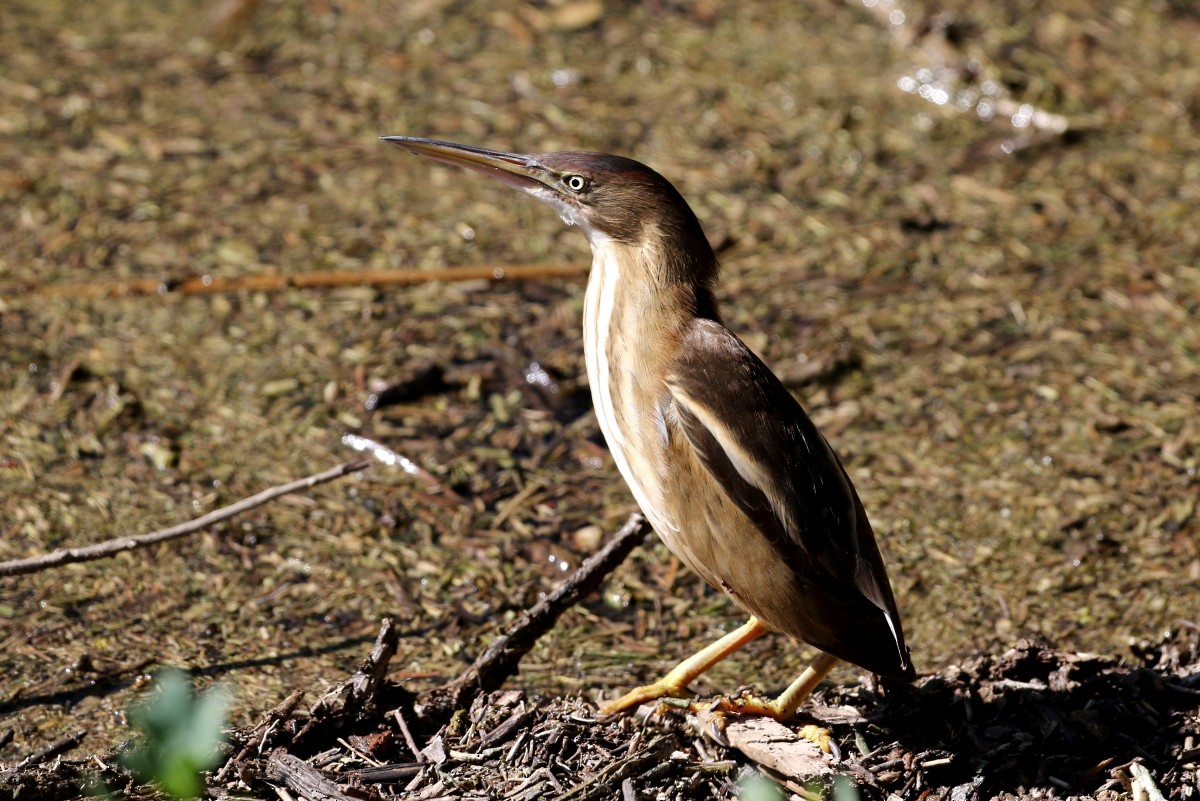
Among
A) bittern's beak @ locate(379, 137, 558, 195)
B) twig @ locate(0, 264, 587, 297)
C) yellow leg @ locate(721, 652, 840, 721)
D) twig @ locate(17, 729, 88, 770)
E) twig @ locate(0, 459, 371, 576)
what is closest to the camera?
twig @ locate(17, 729, 88, 770)

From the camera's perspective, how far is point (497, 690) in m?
3.99

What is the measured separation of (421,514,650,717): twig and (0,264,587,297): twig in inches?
96.8

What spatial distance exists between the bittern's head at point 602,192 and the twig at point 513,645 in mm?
974

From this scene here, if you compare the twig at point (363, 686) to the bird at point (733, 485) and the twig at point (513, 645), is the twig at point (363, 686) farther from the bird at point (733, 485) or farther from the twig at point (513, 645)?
the bird at point (733, 485)

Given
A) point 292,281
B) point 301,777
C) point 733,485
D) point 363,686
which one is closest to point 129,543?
point 363,686

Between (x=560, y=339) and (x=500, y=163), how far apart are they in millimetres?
1629

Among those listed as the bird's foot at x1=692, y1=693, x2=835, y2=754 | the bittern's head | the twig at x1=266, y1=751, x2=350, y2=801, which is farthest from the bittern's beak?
the twig at x1=266, y1=751, x2=350, y2=801

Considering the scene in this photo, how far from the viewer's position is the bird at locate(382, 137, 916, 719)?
382cm

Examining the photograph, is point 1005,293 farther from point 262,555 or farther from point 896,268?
point 262,555

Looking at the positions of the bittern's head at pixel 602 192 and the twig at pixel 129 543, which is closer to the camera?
the twig at pixel 129 543

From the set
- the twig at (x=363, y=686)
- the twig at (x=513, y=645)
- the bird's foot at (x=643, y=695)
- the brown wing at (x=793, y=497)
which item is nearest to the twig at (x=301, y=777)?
the twig at (x=363, y=686)

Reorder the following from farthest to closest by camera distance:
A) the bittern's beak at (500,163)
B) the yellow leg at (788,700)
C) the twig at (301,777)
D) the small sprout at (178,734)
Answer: the bittern's beak at (500,163) < the yellow leg at (788,700) < the twig at (301,777) < the small sprout at (178,734)

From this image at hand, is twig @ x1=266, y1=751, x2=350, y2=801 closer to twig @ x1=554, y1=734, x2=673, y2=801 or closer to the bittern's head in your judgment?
twig @ x1=554, y1=734, x2=673, y2=801

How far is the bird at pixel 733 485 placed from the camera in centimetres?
382
